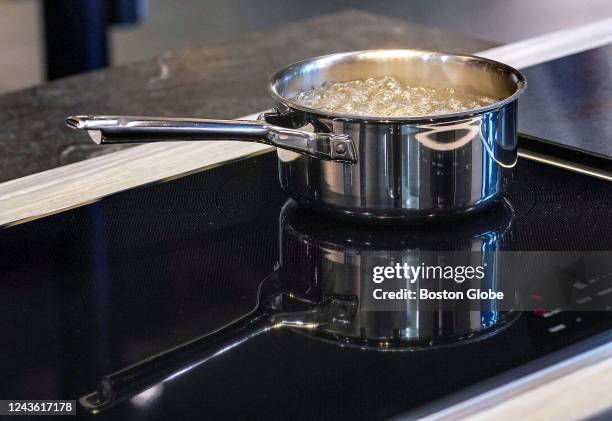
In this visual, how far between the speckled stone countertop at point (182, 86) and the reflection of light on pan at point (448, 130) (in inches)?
16.9

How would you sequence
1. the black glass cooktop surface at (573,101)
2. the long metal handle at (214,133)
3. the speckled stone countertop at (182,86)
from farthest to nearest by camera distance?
the speckled stone countertop at (182,86)
the black glass cooktop surface at (573,101)
the long metal handle at (214,133)

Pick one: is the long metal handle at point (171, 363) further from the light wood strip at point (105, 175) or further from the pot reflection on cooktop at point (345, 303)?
the light wood strip at point (105, 175)

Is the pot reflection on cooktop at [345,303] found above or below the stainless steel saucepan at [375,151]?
below

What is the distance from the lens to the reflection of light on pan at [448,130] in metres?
0.77

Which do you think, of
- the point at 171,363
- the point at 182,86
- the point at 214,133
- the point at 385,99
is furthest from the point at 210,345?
the point at 182,86

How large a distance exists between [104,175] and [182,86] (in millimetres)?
374

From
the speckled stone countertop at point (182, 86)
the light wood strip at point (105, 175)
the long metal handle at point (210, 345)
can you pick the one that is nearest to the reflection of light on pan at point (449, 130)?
the long metal handle at point (210, 345)

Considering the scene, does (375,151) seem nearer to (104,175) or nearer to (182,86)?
(104,175)

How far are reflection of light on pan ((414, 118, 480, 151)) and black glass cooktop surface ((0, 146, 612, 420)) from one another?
3.1 inches

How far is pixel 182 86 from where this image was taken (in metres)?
1.33

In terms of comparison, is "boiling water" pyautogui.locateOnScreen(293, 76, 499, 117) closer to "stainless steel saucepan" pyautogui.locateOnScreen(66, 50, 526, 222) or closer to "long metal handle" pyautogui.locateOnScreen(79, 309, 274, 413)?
"stainless steel saucepan" pyautogui.locateOnScreen(66, 50, 526, 222)


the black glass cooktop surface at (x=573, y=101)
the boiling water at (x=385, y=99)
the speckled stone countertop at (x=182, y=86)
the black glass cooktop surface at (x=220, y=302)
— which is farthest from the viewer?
the speckled stone countertop at (x=182, y=86)

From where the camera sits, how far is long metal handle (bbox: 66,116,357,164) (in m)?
0.75

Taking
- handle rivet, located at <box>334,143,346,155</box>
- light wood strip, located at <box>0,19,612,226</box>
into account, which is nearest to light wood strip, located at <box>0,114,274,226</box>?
light wood strip, located at <box>0,19,612,226</box>
